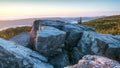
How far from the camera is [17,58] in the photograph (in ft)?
41.0

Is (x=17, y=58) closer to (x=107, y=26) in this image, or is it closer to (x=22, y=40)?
(x=22, y=40)

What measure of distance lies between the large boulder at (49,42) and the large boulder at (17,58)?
Result: 0.64m

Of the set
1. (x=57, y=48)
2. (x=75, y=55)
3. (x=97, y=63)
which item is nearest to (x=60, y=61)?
(x=57, y=48)

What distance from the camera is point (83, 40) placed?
16297mm

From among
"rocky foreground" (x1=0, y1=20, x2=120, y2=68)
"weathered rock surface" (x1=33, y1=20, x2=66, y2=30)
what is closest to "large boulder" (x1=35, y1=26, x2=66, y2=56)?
"rocky foreground" (x1=0, y1=20, x2=120, y2=68)

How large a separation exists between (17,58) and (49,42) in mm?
2620

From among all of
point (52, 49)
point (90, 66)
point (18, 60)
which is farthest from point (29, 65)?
point (90, 66)

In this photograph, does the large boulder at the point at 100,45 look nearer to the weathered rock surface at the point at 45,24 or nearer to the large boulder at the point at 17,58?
the weathered rock surface at the point at 45,24

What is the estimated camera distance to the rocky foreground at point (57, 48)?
1255cm

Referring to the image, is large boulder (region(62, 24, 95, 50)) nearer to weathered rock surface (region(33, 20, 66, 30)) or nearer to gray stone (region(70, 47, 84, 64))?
gray stone (region(70, 47, 84, 64))

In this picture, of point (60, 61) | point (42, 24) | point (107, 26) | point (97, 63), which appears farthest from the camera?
point (107, 26)

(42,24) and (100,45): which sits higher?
(42,24)

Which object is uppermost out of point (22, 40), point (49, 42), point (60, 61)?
point (49, 42)

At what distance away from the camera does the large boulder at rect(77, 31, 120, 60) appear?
47.4ft
